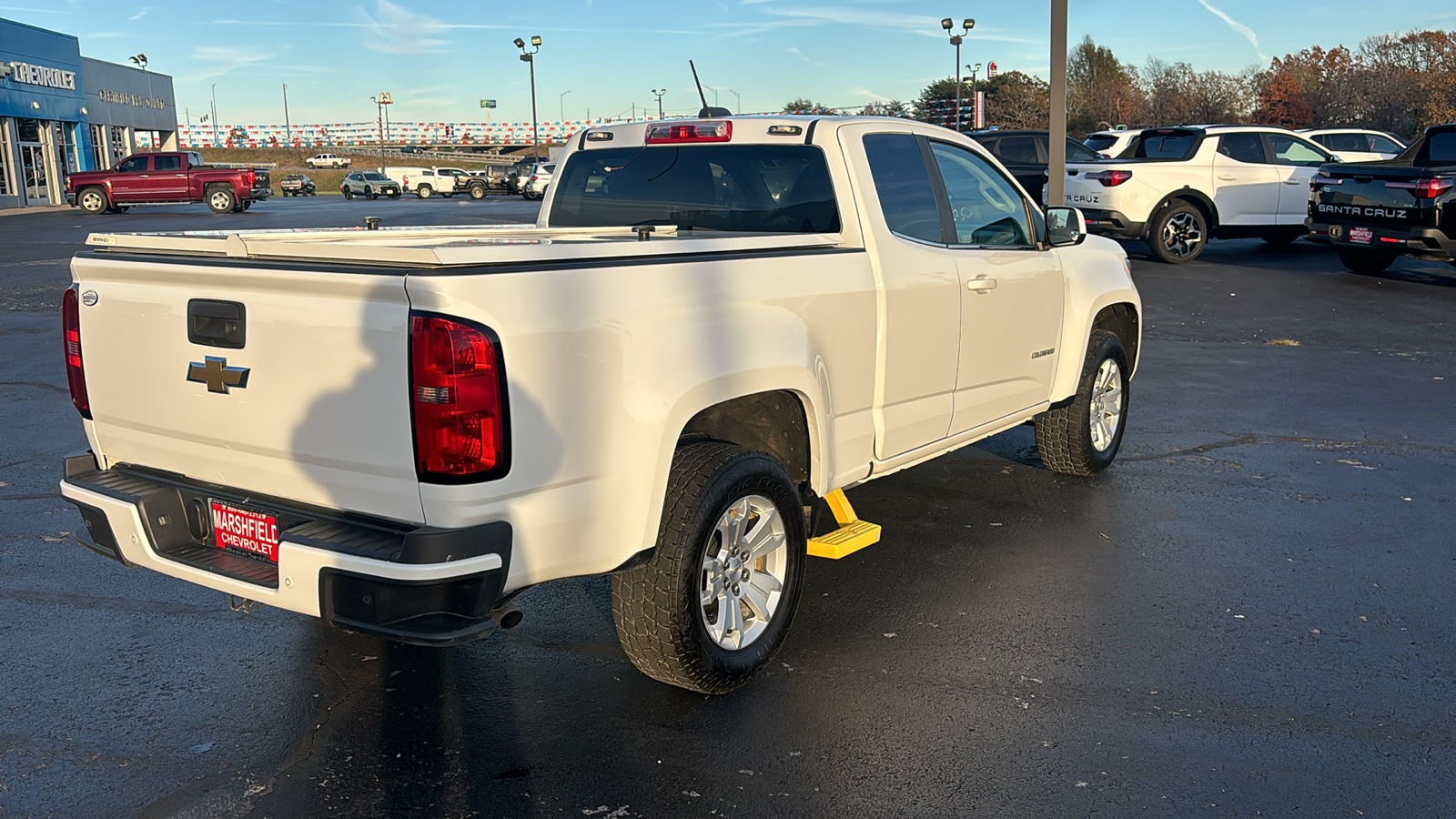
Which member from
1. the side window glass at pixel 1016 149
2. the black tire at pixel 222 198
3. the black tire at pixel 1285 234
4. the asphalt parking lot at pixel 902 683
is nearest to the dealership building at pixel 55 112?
the black tire at pixel 222 198

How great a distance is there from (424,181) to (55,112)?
1792cm

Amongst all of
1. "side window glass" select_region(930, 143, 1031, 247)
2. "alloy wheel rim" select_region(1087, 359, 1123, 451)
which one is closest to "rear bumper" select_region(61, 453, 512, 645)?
"side window glass" select_region(930, 143, 1031, 247)

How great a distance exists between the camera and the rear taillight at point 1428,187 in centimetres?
1343

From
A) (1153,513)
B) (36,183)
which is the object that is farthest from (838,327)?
(36,183)

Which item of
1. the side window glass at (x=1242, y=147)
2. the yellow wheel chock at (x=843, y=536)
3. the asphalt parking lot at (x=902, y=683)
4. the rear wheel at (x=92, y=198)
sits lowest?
the asphalt parking lot at (x=902, y=683)

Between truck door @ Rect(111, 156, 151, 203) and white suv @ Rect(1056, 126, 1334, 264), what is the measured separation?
30934 millimetres

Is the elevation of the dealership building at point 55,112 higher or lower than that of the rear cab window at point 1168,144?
higher

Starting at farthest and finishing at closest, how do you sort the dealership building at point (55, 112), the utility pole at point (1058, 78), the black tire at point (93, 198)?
the dealership building at point (55, 112) → the black tire at point (93, 198) → the utility pole at point (1058, 78)

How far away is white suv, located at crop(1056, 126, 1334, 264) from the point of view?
1686 centimetres

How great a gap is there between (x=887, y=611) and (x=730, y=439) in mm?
997

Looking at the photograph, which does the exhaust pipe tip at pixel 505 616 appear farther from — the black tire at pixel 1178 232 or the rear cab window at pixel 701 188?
the black tire at pixel 1178 232

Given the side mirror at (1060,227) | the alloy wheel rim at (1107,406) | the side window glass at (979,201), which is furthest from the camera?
the alloy wheel rim at (1107,406)

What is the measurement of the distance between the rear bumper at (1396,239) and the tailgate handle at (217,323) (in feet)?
46.0

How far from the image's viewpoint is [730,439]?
14.3 feet
